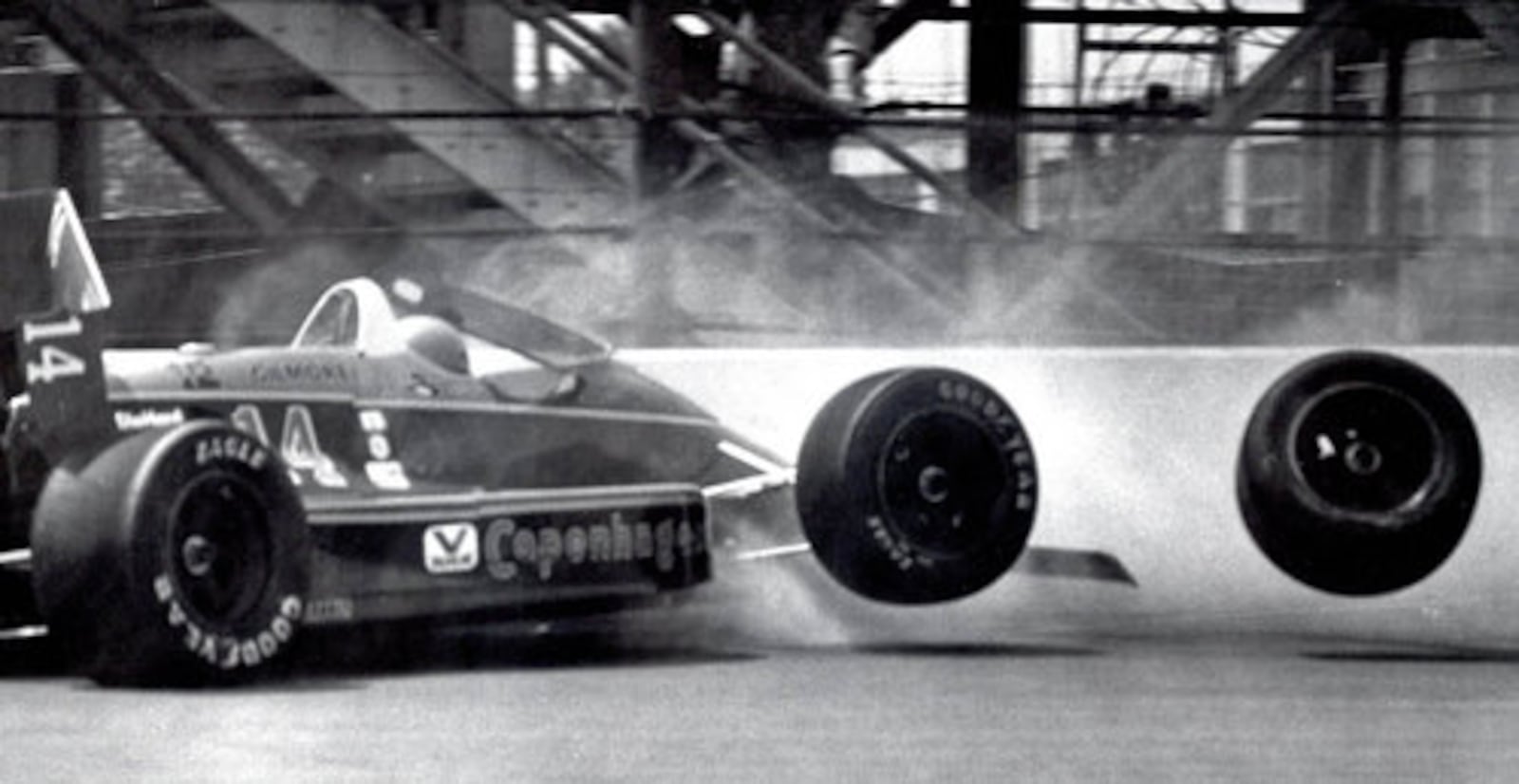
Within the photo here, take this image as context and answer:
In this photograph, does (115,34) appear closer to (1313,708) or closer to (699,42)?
(699,42)

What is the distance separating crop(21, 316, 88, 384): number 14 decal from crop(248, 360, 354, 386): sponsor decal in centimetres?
62

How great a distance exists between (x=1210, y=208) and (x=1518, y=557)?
1922mm

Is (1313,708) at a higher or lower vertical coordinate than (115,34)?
lower

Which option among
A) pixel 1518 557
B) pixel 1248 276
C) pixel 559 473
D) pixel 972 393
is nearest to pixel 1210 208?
pixel 1248 276

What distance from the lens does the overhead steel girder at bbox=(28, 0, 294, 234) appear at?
509 inches

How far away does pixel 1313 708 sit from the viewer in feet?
30.8

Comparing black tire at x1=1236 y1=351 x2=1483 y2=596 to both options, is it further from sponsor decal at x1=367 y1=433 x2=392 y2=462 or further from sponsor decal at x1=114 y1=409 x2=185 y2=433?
sponsor decal at x1=114 y1=409 x2=185 y2=433

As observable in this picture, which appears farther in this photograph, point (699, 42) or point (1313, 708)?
point (699, 42)

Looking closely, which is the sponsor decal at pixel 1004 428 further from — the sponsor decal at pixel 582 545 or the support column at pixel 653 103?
the support column at pixel 653 103

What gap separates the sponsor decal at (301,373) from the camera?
10.2 m

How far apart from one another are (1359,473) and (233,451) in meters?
3.62

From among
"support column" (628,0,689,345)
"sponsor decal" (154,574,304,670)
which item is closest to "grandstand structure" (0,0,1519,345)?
"support column" (628,0,689,345)

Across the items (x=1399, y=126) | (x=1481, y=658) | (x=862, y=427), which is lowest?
(x=1481, y=658)

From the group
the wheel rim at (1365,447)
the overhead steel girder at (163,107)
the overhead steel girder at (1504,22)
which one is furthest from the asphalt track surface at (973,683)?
the overhead steel girder at (1504,22)
